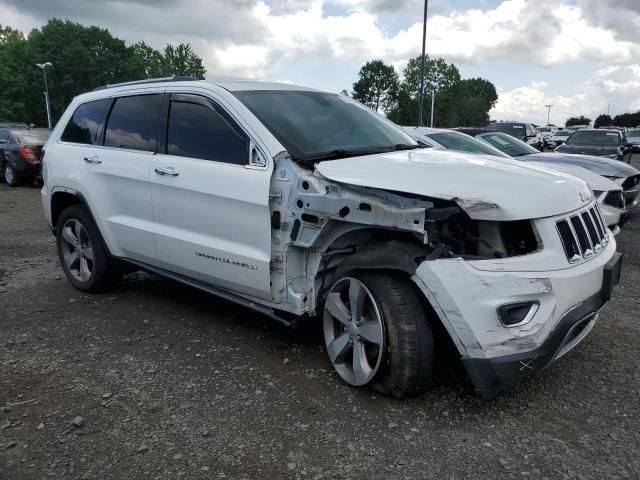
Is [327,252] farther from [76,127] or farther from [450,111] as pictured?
[450,111]

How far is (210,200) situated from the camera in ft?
11.7

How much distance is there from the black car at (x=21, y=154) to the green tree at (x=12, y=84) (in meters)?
55.6

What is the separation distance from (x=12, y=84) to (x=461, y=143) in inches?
2765

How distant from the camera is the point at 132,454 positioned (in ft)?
8.56

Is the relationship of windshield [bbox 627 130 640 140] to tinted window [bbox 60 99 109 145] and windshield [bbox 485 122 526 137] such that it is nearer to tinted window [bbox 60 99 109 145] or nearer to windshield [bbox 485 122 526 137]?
windshield [bbox 485 122 526 137]

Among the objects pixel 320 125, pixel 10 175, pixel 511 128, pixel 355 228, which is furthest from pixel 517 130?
pixel 355 228

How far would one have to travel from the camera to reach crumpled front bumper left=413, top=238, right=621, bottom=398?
2.55m

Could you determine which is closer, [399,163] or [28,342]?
[399,163]

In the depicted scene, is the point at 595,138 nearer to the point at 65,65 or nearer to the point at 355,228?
the point at 355,228

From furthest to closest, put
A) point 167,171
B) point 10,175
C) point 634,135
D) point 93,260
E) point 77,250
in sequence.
Result: point 634,135 < point 10,175 < point 77,250 < point 93,260 < point 167,171

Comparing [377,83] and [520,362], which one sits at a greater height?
[377,83]

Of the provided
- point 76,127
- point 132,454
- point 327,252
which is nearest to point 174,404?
point 132,454

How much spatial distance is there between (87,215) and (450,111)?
63.3 metres

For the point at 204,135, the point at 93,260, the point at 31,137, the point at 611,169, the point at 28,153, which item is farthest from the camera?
the point at 31,137
